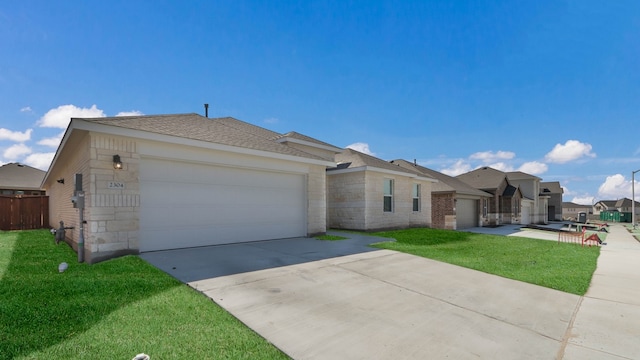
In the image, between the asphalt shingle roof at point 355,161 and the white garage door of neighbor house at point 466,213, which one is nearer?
the asphalt shingle roof at point 355,161

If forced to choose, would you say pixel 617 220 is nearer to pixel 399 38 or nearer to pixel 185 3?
pixel 399 38

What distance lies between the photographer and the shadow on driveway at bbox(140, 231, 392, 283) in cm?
604

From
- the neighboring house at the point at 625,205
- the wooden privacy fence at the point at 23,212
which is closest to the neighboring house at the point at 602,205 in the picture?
the neighboring house at the point at 625,205

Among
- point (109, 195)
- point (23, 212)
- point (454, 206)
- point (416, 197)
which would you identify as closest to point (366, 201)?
point (416, 197)

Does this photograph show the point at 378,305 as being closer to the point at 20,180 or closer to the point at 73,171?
the point at 73,171

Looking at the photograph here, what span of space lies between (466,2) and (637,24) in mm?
5739

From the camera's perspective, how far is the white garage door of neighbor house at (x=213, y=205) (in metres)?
7.80

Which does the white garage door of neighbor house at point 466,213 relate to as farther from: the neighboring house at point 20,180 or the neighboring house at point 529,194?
the neighboring house at point 20,180

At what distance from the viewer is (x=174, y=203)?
26.8 ft

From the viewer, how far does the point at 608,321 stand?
422 centimetres

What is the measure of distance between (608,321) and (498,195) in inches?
943

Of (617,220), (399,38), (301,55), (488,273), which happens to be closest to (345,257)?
(488,273)

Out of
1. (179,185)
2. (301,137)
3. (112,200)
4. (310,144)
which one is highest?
(301,137)

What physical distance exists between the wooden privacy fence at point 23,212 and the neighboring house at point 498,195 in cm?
3111
